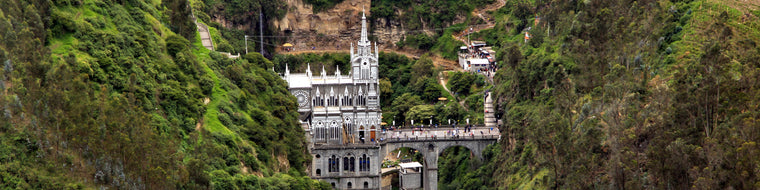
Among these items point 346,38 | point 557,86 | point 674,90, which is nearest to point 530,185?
point 557,86

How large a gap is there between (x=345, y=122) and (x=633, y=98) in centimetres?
3808

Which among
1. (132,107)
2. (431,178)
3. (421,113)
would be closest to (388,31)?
(421,113)

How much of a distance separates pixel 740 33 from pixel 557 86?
2111 centimetres

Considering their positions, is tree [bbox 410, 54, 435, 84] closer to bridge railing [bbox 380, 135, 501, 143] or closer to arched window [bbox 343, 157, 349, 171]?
bridge railing [bbox 380, 135, 501, 143]

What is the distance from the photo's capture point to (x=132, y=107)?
7950 cm

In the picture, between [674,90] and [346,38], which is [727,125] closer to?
[674,90]

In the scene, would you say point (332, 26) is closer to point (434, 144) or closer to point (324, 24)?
point (324, 24)

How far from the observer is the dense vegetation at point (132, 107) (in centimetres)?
7056

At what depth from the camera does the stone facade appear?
117m

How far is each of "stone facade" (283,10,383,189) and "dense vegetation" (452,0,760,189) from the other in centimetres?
1270

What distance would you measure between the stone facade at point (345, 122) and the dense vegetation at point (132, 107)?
4220 mm

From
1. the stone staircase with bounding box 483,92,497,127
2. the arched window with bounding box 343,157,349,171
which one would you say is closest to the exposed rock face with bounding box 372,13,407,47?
the stone staircase with bounding box 483,92,497,127

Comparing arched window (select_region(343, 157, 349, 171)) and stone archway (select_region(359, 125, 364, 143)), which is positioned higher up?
stone archway (select_region(359, 125, 364, 143))

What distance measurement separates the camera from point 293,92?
4715 inches
